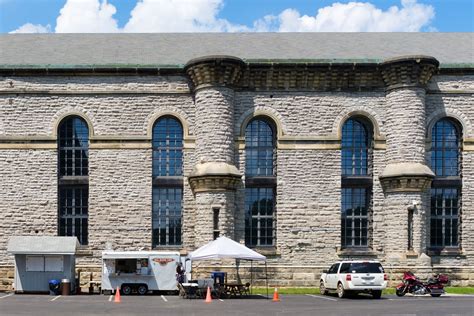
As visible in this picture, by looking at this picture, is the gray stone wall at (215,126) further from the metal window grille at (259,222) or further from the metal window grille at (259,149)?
the metal window grille at (259,222)

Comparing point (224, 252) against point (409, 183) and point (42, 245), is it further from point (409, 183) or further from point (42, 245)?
point (409, 183)

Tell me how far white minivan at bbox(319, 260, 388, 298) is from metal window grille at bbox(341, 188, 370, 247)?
17.4 ft

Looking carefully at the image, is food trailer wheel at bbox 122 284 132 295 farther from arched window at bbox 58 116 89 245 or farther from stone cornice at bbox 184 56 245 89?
stone cornice at bbox 184 56 245 89

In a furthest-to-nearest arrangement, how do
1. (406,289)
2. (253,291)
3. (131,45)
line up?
(131,45), (253,291), (406,289)

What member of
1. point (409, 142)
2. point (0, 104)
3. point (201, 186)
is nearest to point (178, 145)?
point (201, 186)

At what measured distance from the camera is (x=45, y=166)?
103 feet

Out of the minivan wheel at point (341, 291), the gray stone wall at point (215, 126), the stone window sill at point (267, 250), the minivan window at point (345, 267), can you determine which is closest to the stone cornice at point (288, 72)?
the gray stone wall at point (215, 126)

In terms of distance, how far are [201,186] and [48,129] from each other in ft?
24.6

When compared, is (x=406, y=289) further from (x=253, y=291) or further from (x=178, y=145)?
(x=178, y=145)

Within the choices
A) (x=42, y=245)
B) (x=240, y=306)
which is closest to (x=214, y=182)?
(x=42, y=245)

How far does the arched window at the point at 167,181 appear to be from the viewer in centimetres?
3147

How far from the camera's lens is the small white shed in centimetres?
2858

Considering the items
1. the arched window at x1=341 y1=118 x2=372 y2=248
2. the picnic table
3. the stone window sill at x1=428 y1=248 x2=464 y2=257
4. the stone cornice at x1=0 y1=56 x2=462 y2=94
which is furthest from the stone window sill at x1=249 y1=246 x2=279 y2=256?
the stone cornice at x1=0 y1=56 x2=462 y2=94

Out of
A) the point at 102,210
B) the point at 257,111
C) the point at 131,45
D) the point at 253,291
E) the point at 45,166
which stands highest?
the point at 131,45
